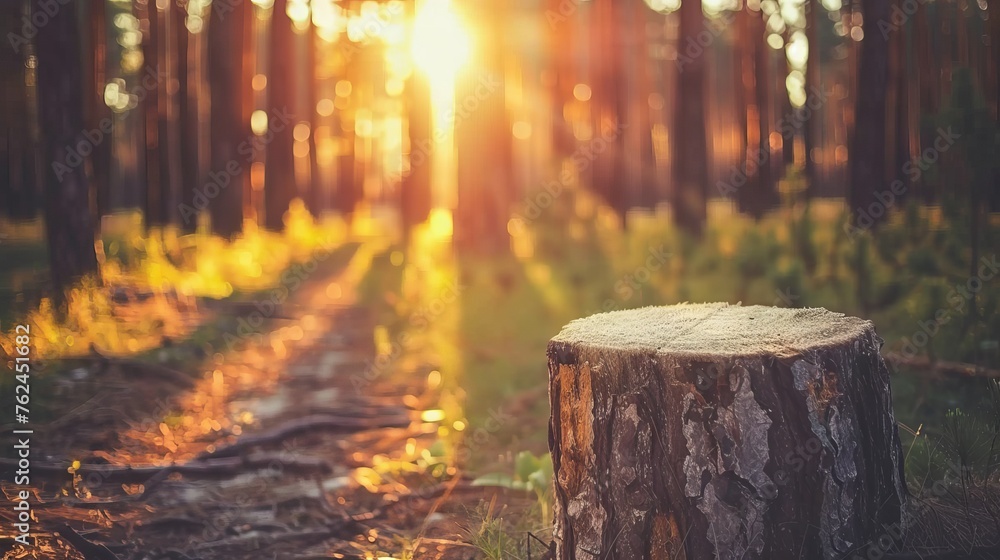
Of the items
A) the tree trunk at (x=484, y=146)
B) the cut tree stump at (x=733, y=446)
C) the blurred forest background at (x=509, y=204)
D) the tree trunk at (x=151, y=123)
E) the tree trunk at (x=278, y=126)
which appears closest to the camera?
the cut tree stump at (x=733, y=446)

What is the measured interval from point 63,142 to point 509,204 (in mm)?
7135

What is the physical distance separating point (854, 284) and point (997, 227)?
187 centimetres

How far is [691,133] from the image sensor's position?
12.7 metres

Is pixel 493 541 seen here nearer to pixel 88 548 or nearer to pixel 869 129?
pixel 88 548

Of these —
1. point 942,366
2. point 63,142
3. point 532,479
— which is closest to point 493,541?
point 532,479

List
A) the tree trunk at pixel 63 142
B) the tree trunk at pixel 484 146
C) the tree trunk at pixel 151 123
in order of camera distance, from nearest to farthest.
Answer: the tree trunk at pixel 63 142
the tree trunk at pixel 484 146
the tree trunk at pixel 151 123

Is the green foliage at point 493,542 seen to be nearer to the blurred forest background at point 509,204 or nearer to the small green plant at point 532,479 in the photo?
the small green plant at point 532,479

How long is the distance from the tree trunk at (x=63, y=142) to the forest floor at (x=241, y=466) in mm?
1438

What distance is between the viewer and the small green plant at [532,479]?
354cm

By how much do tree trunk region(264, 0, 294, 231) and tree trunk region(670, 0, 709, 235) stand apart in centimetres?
953

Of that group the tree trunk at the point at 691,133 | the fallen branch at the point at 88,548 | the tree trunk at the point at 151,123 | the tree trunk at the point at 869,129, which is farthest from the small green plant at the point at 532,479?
the tree trunk at the point at 151,123

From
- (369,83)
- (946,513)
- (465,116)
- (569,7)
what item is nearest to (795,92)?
(369,83)

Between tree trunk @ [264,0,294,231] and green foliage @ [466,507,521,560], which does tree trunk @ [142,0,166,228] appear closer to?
tree trunk @ [264,0,294,231]

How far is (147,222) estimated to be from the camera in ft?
50.3
